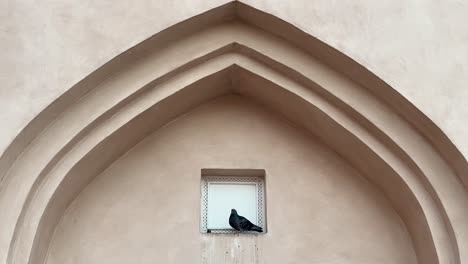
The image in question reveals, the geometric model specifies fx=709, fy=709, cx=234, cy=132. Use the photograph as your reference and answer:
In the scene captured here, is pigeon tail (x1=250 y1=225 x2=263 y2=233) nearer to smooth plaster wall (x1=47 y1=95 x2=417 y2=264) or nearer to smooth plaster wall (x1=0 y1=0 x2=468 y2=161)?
smooth plaster wall (x1=47 y1=95 x2=417 y2=264)

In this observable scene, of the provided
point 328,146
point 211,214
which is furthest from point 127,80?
point 328,146

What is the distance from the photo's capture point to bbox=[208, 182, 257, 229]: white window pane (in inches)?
178

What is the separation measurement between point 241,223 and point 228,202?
0.85 feet

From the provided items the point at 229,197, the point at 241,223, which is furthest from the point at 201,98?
the point at 241,223

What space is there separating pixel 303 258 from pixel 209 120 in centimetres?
108

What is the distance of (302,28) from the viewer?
163 inches

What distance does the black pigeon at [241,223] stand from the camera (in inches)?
171

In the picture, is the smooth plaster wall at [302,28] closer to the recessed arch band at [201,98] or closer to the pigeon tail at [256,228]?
the recessed arch band at [201,98]

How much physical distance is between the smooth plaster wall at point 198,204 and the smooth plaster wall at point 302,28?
0.77m

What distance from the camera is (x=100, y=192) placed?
4.44 meters

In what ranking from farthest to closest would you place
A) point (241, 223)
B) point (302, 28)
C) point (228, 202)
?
point (228, 202)
point (241, 223)
point (302, 28)

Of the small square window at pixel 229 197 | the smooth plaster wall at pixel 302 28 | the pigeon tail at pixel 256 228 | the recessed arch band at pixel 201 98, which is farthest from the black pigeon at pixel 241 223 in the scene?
the smooth plaster wall at pixel 302 28

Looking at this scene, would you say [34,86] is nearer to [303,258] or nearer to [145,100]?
[145,100]

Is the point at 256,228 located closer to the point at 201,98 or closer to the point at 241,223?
the point at 241,223
